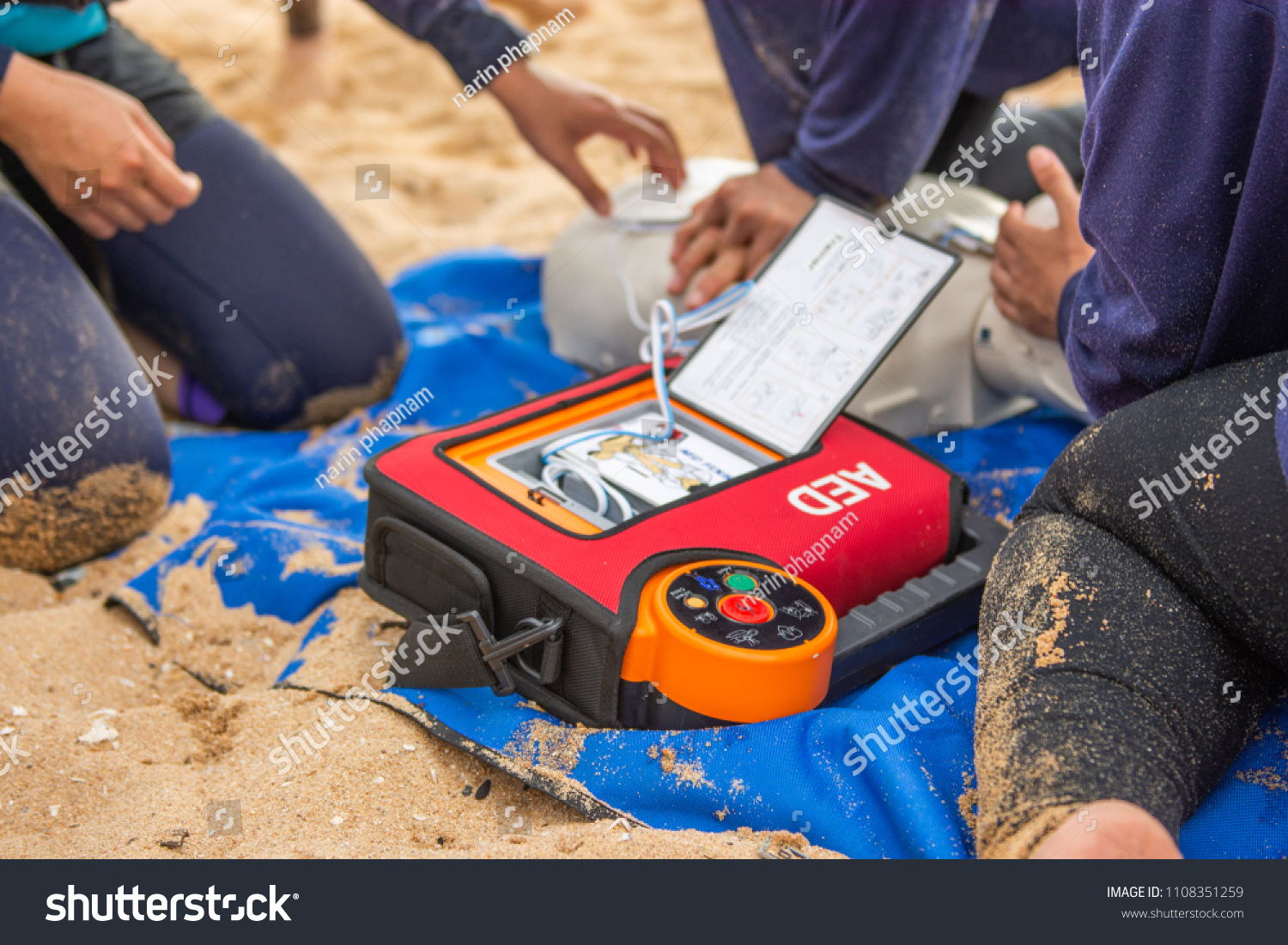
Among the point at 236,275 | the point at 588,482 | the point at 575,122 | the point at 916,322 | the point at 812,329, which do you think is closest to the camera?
the point at 588,482

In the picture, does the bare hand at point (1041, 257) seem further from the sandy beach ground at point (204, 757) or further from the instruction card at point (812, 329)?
the sandy beach ground at point (204, 757)

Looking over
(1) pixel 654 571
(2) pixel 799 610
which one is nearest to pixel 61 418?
(1) pixel 654 571

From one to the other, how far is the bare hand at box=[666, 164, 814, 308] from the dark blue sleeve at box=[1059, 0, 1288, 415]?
53 centimetres

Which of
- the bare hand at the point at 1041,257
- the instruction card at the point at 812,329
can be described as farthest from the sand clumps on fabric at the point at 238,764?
the bare hand at the point at 1041,257

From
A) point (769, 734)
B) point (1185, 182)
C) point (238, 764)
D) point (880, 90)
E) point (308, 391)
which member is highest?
point (1185, 182)

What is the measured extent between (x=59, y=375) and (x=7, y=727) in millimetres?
428

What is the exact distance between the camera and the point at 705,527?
887 mm

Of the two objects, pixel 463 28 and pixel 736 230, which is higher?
pixel 463 28

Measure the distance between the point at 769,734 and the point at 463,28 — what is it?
3.82 ft

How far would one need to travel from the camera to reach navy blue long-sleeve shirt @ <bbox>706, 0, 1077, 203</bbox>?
4.27ft

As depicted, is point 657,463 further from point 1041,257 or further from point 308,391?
point 308,391

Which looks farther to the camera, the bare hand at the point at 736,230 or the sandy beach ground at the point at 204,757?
the bare hand at the point at 736,230

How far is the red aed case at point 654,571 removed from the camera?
2.59ft

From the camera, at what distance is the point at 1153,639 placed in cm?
71
